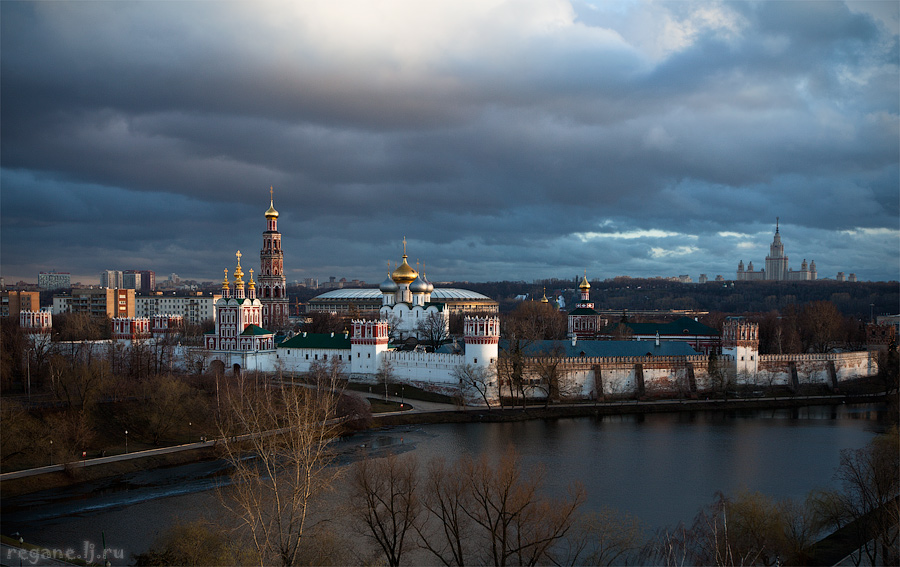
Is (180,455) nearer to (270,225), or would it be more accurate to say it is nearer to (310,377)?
(310,377)

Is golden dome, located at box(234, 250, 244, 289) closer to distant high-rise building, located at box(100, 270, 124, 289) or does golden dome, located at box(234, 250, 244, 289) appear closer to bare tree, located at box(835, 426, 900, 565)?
bare tree, located at box(835, 426, 900, 565)

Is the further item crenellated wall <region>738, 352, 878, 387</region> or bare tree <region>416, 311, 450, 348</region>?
bare tree <region>416, 311, 450, 348</region>

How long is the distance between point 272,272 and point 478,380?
23.4m

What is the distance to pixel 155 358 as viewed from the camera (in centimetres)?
3347

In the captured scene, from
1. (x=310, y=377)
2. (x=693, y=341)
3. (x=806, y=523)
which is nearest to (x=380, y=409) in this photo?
(x=310, y=377)

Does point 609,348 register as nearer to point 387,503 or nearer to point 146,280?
point 387,503

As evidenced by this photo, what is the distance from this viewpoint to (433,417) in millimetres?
27891

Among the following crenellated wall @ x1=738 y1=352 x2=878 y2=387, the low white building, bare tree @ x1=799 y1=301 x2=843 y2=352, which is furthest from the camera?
the low white building

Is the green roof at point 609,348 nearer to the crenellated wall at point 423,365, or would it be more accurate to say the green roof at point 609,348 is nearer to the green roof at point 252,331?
the crenellated wall at point 423,365

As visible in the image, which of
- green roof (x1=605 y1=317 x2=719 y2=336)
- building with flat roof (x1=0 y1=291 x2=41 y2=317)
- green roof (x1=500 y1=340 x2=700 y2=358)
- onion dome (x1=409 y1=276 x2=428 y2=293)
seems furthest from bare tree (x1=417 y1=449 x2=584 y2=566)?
building with flat roof (x1=0 y1=291 x2=41 y2=317)

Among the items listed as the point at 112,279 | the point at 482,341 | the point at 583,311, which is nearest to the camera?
the point at 482,341

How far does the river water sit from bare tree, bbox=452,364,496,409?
131 inches

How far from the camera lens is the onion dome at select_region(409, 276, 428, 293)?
44875 mm

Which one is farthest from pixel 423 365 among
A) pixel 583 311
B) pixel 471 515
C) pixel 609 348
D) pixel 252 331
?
pixel 471 515
